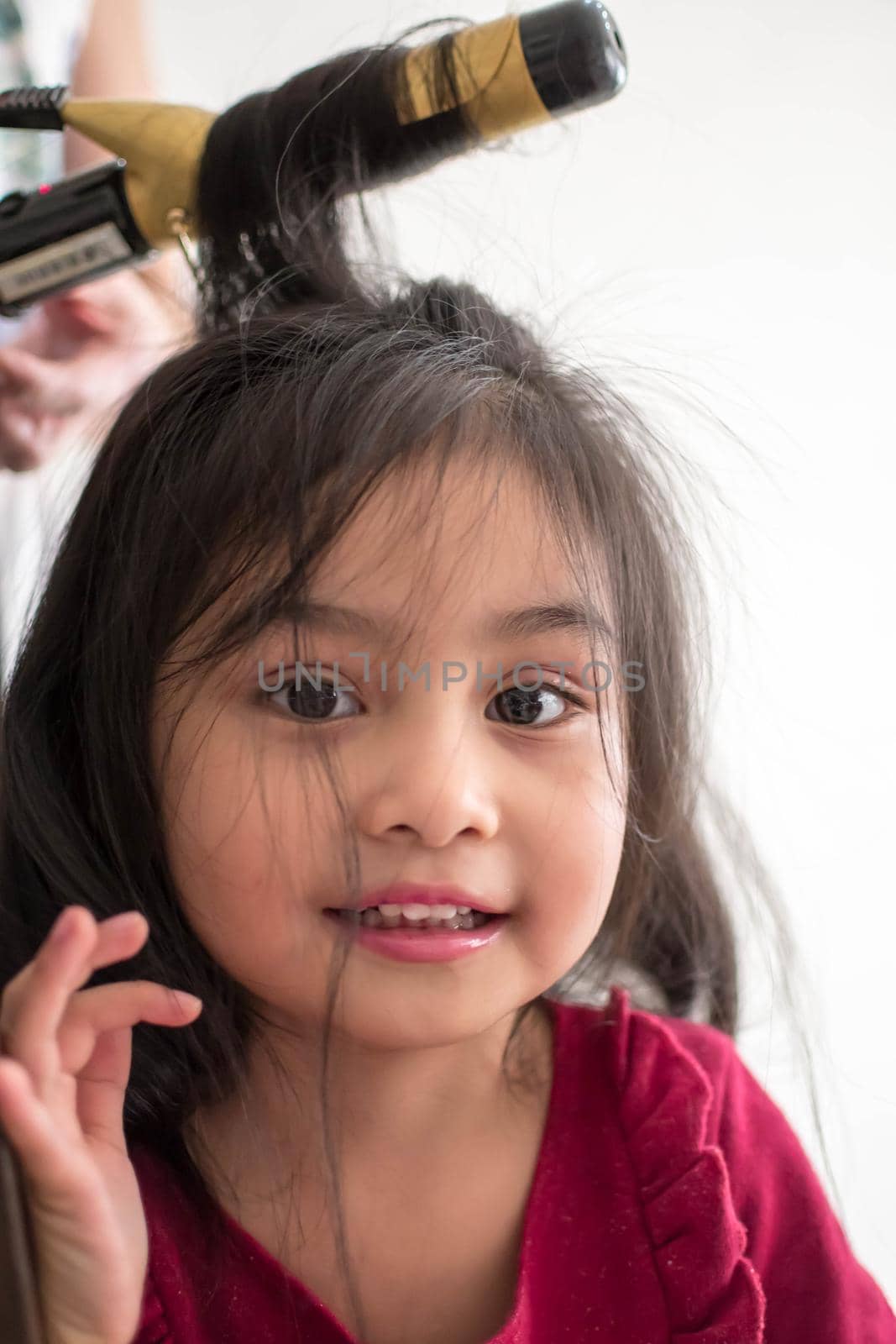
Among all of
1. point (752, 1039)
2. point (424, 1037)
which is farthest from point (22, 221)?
point (752, 1039)

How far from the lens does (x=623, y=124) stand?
94cm

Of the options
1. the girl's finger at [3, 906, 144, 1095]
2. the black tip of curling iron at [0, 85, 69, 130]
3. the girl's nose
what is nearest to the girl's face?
the girl's nose

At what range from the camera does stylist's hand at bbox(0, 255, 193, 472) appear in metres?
0.77

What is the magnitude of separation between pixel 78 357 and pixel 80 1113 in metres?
0.48

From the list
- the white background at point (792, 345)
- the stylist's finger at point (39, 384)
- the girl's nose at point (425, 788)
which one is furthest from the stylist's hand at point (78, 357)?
the girl's nose at point (425, 788)

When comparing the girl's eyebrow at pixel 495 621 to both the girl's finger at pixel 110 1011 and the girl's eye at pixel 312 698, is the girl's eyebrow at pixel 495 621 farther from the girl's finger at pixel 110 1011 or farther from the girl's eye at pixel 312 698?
the girl's finger at pixel 110 1011

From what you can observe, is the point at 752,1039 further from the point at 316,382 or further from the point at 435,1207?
the point at 316,382

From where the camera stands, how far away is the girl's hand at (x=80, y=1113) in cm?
44

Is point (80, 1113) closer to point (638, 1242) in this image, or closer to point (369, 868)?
point (369, 868)

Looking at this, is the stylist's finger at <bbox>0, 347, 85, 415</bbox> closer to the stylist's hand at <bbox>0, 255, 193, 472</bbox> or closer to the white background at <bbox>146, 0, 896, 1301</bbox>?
the stylist's hand at <bbox>0, 255, 193, 472</bbox>

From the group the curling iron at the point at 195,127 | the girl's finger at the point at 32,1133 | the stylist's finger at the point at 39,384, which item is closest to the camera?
the girl's finger at the point at 32,1133

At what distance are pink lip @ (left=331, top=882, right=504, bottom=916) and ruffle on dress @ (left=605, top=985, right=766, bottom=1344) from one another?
199mm

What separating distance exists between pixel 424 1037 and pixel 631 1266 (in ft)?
0.60

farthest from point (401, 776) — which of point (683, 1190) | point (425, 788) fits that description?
point (683, 1190)
